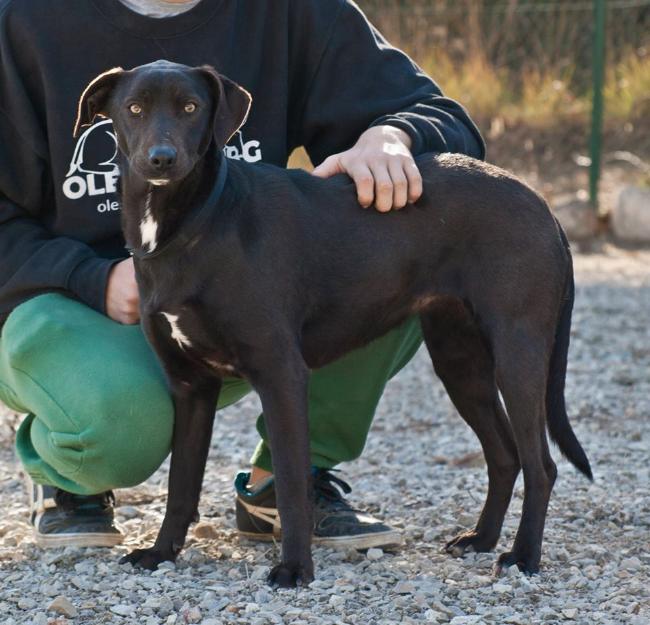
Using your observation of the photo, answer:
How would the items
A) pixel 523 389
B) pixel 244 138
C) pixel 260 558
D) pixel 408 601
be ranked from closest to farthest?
pixel 408 601
pixel 523 389
pixel 260 558
pixel 244 138

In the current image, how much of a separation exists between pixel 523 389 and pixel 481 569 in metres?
0.48

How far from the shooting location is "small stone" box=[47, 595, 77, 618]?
2945 mm

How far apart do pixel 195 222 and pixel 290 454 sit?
1.95 ft

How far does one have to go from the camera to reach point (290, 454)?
3045mm

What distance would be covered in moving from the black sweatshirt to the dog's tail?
604mm

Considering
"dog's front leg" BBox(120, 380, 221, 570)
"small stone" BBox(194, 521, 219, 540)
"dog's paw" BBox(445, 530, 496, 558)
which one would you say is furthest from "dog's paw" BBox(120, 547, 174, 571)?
"dog's paw" BBox(445, 530, 496, 558)

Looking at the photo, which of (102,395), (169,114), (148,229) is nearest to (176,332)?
(148,229)

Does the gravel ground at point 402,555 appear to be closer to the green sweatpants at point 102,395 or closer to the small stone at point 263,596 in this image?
the small stone at point 263,596

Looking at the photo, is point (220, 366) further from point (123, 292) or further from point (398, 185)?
point (398, 185)

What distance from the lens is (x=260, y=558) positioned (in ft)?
11.2

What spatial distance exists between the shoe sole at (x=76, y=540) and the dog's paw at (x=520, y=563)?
107 centimetres

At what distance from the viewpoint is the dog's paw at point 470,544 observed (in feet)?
11.2

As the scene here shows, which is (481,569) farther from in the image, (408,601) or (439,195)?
(439,195)

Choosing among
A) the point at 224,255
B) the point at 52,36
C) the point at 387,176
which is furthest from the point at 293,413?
the point at 52,36
